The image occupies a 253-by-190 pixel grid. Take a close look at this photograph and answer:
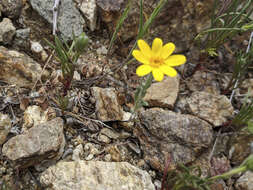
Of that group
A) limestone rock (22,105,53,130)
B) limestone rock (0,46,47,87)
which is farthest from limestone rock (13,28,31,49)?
limestone rock (22,105,53,130)

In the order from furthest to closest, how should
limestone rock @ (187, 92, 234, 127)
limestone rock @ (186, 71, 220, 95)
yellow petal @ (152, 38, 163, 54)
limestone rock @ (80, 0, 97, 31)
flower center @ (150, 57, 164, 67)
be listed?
limestone rock @ (186, 71, 220, 95)
limestone rock @ (80, 0, 97, 31)
limestone rock @ (187, 92, 234, 127)
yellow petal @ (152, 38, 163, 54)
flower center @ (150, 57, 164, 67)

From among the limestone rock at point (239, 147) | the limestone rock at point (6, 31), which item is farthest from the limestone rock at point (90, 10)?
the limestone rock at point (239, 147)

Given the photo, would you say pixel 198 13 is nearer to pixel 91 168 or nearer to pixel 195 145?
pixel 195 145

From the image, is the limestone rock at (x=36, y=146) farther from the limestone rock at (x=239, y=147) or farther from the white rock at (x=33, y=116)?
the limestone rock at (x=239, y=147)

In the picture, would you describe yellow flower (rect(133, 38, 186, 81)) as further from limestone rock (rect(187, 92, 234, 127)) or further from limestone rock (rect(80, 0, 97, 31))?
limestone rock (rect(80, 0, 97, 31))

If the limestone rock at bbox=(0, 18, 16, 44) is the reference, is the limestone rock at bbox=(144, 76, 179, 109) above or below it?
below

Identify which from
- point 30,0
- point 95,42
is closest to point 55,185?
point 95,42

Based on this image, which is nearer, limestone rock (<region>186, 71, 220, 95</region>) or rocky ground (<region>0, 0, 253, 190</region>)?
rocky ground (<region>0, 0, 253, 190</region>)
